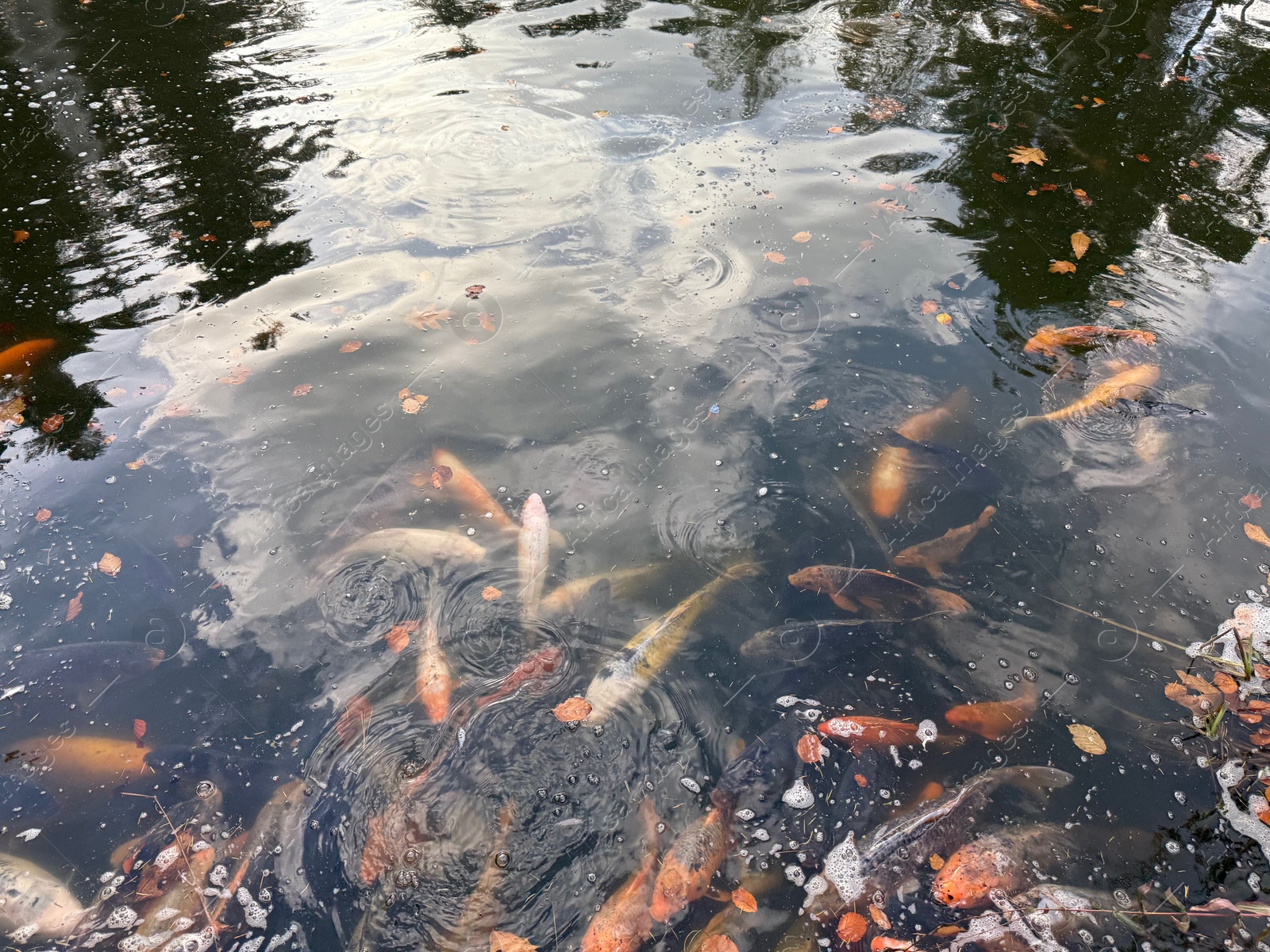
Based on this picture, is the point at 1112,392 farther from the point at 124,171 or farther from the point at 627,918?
the point at 124,171

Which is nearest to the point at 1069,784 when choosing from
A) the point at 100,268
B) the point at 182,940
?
the point at 182,940

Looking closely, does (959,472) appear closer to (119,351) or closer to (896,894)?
(896,894)

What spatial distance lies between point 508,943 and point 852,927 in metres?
1.31

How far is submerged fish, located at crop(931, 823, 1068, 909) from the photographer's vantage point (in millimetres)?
2855

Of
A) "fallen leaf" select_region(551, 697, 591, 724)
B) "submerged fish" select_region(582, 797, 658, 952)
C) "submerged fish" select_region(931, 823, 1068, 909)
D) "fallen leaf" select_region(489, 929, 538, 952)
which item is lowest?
"fallen leaf" select_region(489, 929, 538, 952)

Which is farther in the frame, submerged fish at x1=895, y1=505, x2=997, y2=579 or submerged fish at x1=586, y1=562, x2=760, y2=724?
submerged fish at x1=895, y1=505, x2=997, y2=579

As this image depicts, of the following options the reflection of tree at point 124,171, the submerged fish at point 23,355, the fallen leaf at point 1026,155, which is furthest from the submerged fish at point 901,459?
the submerged fish at point 23,355

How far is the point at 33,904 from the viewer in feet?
9.21

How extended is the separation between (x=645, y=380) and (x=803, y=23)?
666 cm

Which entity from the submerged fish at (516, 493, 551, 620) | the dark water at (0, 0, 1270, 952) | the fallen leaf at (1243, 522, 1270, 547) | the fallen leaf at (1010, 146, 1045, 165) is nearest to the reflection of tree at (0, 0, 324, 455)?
the dark water at (0, 0, 1270, 952)

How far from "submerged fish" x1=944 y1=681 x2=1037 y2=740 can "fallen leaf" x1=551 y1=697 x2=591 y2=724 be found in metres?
1.68

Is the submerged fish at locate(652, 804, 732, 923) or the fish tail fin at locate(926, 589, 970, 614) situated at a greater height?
the fish tail fin at locate(926, 589, 970, 614)

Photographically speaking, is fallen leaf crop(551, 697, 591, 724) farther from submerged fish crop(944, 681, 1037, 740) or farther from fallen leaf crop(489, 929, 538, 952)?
submerged fish crop(944, 681, 1037, 740)

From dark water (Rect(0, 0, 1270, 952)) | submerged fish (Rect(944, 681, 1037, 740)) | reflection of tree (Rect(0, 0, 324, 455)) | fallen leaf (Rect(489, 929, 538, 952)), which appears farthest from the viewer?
reflection of tree (Rect(0, 0, 324, 455))
